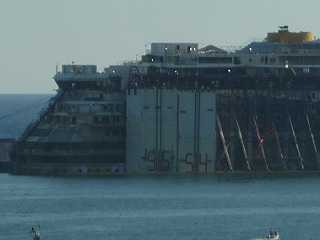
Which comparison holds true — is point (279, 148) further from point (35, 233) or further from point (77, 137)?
point (35, 233)

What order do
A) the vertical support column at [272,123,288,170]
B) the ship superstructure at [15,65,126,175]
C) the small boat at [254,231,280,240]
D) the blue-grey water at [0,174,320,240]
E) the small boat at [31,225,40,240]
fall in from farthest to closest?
the vertical support column at [272,123,288,170], the ship superstructure at [15,65,126,175], the blue-grey water at [0,174,320,240], the small boat at [254,231,280,240], the small boat at [31,225,40,240]

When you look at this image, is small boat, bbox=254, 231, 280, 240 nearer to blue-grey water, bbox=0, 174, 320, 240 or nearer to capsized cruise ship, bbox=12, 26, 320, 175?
blue-grey water, bbox=0, 174, 320, 240

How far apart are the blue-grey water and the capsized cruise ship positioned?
3545mm

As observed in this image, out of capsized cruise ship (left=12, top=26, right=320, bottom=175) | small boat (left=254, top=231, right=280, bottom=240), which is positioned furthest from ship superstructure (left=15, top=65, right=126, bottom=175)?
small boat (left=254, top=231, right=280, bottom=240)

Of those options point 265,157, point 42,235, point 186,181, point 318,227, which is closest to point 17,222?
point 42,235

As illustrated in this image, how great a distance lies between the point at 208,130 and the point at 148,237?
37.7 m

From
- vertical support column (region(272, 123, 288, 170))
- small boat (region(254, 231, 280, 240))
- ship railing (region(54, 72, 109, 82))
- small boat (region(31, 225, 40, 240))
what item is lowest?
small boat (region(254, 231, 280, 240))

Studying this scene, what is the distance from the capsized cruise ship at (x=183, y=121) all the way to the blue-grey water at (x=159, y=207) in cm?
355

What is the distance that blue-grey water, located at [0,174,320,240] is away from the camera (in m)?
101

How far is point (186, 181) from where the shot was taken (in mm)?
129875

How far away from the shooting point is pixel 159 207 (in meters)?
113

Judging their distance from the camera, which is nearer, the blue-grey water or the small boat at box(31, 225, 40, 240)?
the small boat at box(31, 225, 40, 240)

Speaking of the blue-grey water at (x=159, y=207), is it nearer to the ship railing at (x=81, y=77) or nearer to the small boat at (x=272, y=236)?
the small boat at (x=272, y=236)

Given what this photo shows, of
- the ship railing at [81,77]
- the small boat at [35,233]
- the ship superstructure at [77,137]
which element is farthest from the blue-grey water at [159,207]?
the ship railing at [81,77]
